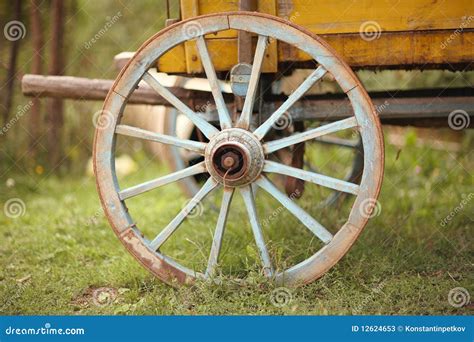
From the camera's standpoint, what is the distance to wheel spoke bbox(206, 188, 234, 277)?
360cm

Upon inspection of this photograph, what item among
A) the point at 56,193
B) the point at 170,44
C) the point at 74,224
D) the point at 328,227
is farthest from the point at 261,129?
the point at 56,193

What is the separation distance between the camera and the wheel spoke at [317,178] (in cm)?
345

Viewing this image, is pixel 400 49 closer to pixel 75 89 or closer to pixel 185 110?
pixel 185 110

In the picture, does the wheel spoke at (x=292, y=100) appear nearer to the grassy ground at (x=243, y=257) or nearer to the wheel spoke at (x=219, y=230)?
the wheel spoke at (x=219, y=230)

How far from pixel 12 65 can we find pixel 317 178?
3671 mm

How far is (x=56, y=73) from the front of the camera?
21.4 feet

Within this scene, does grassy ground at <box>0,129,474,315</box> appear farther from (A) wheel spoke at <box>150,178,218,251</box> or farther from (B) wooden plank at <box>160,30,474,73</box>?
(B) wooden plank at <box>160,30,474,73</box>

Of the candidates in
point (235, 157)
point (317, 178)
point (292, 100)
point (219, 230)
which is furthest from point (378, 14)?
point (219, 230)

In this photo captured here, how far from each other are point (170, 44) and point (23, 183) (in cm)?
313

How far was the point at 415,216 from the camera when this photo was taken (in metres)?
4.98

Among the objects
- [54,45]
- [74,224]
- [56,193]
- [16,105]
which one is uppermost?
[54,45]

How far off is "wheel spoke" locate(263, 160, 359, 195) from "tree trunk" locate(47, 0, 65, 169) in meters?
3.56

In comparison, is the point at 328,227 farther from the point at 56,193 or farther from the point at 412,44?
the point at 56,193

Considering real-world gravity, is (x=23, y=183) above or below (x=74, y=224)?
above
